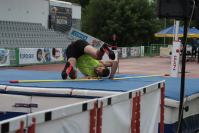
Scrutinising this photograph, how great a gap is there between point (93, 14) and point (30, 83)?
5409 cm

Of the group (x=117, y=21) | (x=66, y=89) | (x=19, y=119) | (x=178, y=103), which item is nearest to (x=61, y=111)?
(x=19, y=119)

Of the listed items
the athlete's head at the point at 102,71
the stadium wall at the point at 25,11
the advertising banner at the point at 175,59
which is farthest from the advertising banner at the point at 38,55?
the athlete's head at the point at 102,71

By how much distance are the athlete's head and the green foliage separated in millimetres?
49339

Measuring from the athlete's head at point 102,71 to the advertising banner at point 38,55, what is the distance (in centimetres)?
2214

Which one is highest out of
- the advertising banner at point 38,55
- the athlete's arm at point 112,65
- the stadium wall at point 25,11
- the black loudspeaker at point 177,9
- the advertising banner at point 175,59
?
the stadium wall at point 25,11

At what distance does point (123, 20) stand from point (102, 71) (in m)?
50.7

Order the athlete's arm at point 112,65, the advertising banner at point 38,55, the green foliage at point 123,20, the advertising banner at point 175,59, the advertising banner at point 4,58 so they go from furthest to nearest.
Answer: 1. the green foliage at point 123,20
2. the advertising banner at point 38,55
3. the advertising banner at point 4,58
4. the advertising banner at point 175,59
5. the athlete's arm at point 112,65

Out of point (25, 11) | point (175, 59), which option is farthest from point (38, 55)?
point (175, 59)

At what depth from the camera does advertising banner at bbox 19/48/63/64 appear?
30.4m

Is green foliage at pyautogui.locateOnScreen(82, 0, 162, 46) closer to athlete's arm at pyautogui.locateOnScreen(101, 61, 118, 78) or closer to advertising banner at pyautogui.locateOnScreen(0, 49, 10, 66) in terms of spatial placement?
advertising banner at pyautogui.locateOnScreen(0, 49, 10, 66)

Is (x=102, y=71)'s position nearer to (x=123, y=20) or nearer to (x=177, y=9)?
(x=177, y=9)

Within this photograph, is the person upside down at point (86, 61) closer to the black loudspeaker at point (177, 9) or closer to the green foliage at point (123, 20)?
the black loudspeaker at point (177, 9)

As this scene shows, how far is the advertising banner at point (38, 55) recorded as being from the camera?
30.4m

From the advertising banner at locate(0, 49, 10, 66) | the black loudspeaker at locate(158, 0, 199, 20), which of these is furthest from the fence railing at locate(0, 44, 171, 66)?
the black loudspeaker at locate(158, 0, 199, 20)
